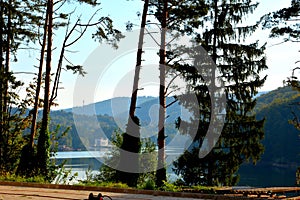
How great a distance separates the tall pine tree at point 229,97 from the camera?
23.9 m

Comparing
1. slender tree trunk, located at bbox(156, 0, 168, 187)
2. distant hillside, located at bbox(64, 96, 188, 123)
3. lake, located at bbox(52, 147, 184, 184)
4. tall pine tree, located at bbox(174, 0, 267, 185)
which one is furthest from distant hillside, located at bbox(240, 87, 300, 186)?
slender tree trunk, located at bbox(156, 0, 168, 187)

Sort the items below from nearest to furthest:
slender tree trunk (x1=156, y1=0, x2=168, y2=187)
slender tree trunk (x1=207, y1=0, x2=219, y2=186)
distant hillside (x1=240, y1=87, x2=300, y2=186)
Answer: slender tree trunk (x1=156, y1=0, x2=168, y2=187)
slender tree trunk (x1=207, y1=0, x2=219, y2=186)
distant hillside (x1=240, y1=87, x2=300, y2=186)

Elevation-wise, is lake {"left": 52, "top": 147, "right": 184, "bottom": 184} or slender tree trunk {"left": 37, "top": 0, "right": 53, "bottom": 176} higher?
slender tree trunk {"left": 37, "top": 0, "right": 53, "bottom": 176}

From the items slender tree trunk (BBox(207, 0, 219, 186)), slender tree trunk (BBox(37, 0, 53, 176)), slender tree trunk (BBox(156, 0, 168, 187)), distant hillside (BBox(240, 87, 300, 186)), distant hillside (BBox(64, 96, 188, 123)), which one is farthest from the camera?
distant hillside (BBox(240, 87, 300, 186))

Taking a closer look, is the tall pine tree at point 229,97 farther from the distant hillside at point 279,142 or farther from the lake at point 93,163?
the distant hillside at point 279,142

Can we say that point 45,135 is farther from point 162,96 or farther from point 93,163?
point 93,163

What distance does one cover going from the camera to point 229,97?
80.5 feet

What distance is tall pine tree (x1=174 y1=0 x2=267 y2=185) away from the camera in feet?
78.4

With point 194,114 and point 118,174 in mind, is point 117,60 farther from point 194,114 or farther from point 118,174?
point 194,114

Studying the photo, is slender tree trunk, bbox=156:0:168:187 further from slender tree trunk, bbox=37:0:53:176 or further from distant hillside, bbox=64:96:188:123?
slender tree trunk, bbox=37:0:53:176

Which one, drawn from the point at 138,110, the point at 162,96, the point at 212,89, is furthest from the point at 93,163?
the point at 162,96

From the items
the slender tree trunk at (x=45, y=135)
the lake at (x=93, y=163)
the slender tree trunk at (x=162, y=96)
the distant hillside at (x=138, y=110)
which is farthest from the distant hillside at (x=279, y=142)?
the slender tree trunk at (x=45, y=135)

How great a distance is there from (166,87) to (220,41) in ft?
24.2

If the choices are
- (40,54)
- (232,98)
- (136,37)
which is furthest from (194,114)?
(40,54)
